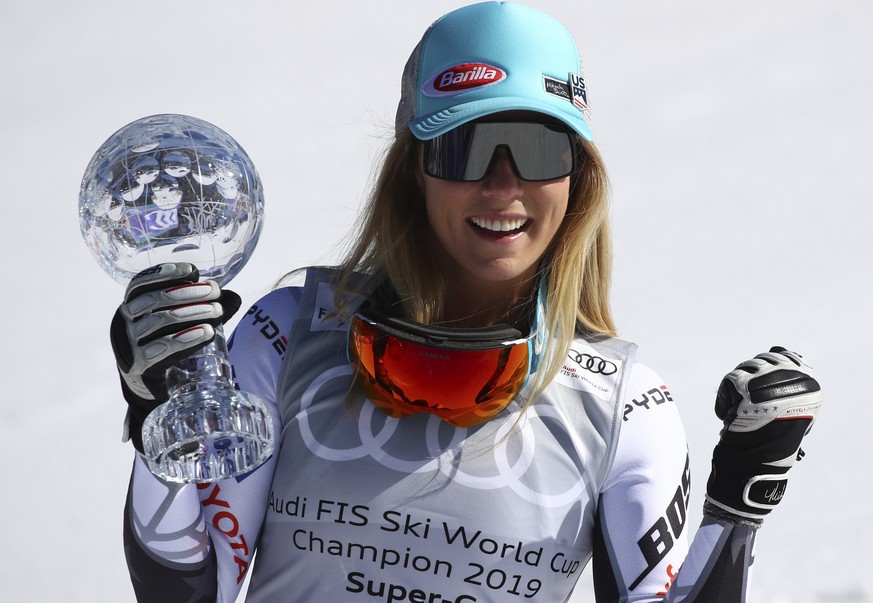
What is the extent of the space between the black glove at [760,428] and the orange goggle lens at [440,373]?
0.39m

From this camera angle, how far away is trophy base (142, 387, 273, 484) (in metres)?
1.74

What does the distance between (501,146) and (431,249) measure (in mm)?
310

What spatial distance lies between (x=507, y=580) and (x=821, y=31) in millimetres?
8215

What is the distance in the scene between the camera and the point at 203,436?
1738 millimetres

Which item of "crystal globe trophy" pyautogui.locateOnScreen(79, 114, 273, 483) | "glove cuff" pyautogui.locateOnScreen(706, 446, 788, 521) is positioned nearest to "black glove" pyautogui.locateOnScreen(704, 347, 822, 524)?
"glove cuff" pyautogui.locateOnScreen(706, 446, 788, 521)

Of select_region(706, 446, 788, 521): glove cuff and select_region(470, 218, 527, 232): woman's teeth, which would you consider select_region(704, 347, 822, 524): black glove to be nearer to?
select_region(706, 446, 788, 521): glove cuff

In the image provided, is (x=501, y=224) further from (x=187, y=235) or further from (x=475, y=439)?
(x=187, y=235)

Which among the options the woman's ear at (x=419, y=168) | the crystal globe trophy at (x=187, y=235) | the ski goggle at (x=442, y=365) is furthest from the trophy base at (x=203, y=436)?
the woman's ear at (x=419, y=168)

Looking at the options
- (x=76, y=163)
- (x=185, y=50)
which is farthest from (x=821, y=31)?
(x=76, y=163)

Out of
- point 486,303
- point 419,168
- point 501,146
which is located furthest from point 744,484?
point 419,168

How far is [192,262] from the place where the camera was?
1874 millimetres

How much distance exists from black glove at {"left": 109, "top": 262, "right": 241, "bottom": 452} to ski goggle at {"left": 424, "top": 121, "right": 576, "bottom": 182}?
572mm

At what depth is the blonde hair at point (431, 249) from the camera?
7.56 ft

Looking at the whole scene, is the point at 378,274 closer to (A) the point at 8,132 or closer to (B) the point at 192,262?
(B) the point at 192,262
